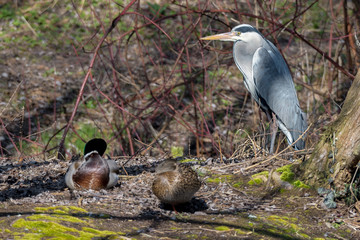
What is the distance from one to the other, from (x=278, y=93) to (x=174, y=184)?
369cm

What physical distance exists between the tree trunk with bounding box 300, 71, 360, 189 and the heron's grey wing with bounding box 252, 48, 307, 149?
2.75 m

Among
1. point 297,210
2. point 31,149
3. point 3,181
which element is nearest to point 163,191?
point 297,210

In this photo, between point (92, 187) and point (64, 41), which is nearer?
point (92, 187)

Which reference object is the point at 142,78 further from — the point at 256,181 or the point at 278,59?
the point at 256,181

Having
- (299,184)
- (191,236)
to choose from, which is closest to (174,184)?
(191,236)

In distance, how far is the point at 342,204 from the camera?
4059mm

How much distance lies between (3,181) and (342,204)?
3047 millimetres

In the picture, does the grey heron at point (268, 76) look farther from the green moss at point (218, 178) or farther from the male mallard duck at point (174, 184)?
the male mallard duck at point (174, 184)

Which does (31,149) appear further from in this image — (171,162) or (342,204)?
(342,204)

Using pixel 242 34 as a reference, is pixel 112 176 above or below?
below

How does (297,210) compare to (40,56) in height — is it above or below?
below

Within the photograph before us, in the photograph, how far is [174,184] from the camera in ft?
12.5

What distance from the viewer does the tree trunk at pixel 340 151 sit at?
3.99 meters

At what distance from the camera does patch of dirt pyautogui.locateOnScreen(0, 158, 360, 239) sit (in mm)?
3348
